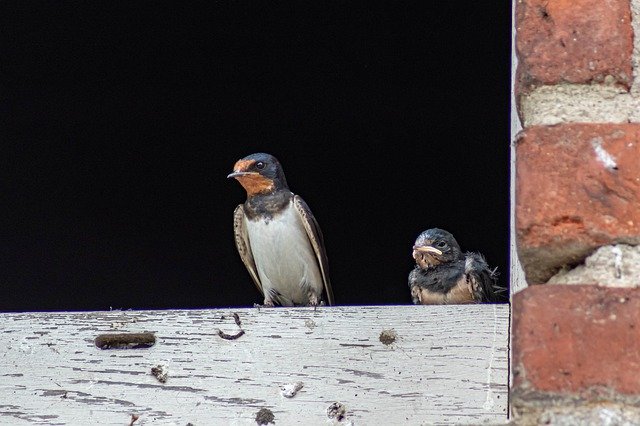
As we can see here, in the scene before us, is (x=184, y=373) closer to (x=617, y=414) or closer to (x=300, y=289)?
(x=617, y=414)

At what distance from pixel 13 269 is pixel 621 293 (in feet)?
10.9

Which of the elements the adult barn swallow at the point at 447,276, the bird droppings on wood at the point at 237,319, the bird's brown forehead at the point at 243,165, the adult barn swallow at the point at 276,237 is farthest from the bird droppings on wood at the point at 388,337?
the bird's brown forehead at the point at 243,165

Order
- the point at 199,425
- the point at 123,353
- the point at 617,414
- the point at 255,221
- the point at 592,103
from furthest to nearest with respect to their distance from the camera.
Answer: the point at 255,221
the point at 123,353
the point at 199,425
the point at 592,103
the point at 617,414

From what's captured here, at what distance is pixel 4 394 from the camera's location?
5.53 feet

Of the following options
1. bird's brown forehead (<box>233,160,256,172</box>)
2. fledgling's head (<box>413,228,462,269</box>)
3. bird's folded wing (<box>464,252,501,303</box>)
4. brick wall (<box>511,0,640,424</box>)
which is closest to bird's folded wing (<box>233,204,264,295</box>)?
bird's brown forehead (<box>233,160,256,172</box>)

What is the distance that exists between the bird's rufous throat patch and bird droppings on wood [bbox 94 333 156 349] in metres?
1.84

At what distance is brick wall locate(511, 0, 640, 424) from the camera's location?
3.11 ft

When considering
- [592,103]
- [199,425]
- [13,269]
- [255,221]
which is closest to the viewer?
[592,103]

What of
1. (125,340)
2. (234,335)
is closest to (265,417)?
(234,335)

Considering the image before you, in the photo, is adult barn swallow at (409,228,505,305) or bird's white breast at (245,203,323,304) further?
bird's white breast at (245,203,323,304)

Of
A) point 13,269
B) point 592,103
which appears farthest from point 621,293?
point 13,269

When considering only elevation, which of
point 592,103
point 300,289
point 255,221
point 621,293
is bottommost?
point 300,289

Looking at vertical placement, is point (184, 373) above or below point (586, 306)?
below

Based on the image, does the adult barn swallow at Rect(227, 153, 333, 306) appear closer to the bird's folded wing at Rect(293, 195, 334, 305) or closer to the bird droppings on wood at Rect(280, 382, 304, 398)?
the bird's folded wing at Rect(293, 195, 334, 305)
